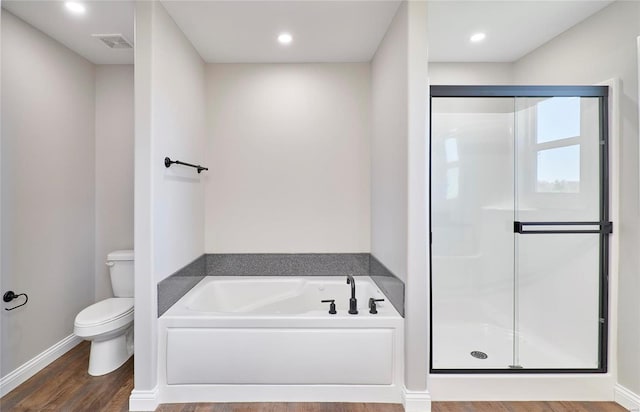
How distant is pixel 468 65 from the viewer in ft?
9.52

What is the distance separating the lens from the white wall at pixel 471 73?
9.50 feet

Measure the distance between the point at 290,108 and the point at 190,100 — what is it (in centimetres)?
85

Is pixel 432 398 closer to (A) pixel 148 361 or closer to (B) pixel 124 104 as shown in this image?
(A) pixel 148 361

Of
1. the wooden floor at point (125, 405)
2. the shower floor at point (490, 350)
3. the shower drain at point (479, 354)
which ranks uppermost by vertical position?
the shower floor at point (490, 350)

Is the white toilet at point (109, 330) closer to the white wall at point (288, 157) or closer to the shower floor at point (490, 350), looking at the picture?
the white wall at point (288, 157)

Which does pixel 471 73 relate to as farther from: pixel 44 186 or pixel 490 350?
pixel 44 186

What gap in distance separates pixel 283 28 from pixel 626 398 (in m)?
3.34

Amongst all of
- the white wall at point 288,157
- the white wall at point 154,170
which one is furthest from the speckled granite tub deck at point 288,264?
the white wall at point 154,170

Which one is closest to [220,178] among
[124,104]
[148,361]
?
[124,104]

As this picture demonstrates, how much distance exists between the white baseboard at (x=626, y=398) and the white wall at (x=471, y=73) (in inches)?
97.9

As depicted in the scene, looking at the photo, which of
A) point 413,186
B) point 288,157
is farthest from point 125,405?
point 413,186

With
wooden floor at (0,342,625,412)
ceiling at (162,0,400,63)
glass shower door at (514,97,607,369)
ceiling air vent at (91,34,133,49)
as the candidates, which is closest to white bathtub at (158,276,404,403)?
wooden floor at (0,342,625,412)

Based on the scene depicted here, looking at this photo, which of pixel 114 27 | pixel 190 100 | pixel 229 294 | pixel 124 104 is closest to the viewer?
pixel 114 27

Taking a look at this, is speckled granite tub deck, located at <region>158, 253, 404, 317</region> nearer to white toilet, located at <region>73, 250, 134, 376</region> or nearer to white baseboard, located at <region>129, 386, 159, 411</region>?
white toilet, located at <region>73, 250, 134, 376</region>
